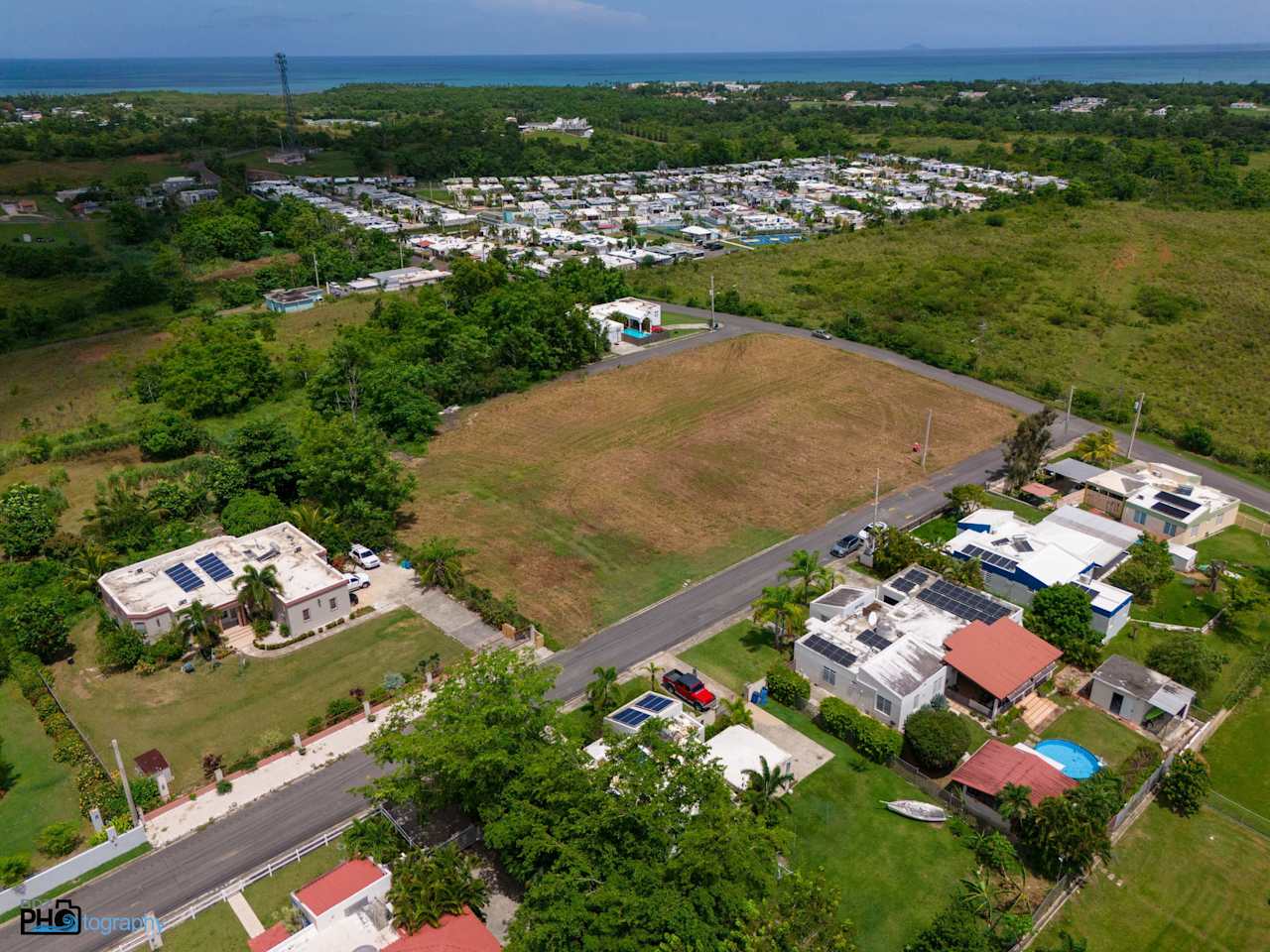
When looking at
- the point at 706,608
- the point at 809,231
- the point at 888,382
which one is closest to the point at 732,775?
the point at 706,608

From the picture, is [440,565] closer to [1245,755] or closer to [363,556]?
[363,556]

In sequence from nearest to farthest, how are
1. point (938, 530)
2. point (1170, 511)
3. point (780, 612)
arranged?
point (780, 612), point (1170, 511), point (938, 530)

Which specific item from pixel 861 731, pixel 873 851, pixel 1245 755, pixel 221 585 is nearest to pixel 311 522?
pixel 221 585

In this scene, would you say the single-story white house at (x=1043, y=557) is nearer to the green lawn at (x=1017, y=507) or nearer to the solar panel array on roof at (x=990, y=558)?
the solar panel array on roof at (x=990, y=558)

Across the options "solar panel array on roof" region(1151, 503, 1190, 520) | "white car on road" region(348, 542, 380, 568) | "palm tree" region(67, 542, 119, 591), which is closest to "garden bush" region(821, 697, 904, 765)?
"white car on road" region(348, 542, 380, 568)

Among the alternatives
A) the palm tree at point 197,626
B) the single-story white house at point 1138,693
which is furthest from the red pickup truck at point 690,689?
the palm tree at point 197,626

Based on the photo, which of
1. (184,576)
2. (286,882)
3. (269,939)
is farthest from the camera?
(184,576)

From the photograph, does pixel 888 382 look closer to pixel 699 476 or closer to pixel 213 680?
pixel 699 476
